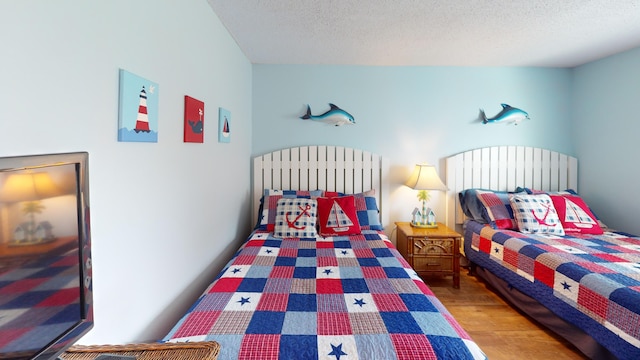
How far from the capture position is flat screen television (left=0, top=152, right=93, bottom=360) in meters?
0.63

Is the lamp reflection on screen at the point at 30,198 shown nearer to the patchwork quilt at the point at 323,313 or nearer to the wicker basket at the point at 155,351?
the wicker basket at the point at 155,351

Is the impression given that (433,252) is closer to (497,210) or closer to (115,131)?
(497,210)

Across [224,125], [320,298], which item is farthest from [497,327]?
[224,125]

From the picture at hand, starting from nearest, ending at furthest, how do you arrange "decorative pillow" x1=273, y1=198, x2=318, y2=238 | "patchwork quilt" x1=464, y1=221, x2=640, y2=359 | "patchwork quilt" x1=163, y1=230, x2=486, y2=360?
"patchwork quilt" x1=163, y1=230, x2=486, y2=360 < "patchwork quilt" x1=464, y1=221, x2=640, y2=359 < "decorative pillow" x1=273, y1=198, x2=318, y2=238

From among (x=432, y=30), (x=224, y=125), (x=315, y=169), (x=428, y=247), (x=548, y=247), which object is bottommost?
(x=428, y=247)

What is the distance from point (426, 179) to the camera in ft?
10.2

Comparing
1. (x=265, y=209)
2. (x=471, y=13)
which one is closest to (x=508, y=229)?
(x=471, y=13)

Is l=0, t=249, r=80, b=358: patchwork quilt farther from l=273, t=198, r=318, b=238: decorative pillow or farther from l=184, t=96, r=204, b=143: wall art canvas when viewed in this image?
l=273, t=198, r=318, b=238: decorative pillow

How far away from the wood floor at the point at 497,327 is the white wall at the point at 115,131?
203 centimetres

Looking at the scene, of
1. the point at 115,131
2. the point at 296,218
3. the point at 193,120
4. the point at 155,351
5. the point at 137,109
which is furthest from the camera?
the point at 296,218

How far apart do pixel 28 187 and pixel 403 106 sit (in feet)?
10.6

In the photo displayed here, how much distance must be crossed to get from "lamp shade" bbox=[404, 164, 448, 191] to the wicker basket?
2602 millimetres

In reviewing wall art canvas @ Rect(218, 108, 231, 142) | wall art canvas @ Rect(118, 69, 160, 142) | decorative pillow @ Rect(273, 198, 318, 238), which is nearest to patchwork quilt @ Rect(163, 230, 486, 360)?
decorative pillow @ Rect(273, 198, 318, 238)

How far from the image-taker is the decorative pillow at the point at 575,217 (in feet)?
8.91
